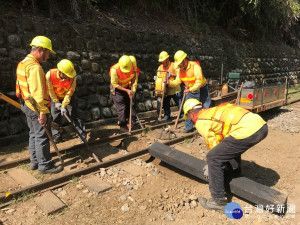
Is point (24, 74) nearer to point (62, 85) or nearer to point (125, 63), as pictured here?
point (62, 85)

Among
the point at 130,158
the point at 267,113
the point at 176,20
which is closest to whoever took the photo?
the point at 130,158

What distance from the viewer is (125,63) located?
6180mm

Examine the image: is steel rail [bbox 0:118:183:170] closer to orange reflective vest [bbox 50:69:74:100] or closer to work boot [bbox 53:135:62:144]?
work boot [bbox 53:135:62:144]

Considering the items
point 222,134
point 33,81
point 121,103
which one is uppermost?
point 33,81

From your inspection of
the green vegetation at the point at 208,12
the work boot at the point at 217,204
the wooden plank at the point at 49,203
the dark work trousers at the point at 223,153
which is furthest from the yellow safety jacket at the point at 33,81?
the green vegetation at the point at 208,12

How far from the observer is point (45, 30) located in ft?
21.5

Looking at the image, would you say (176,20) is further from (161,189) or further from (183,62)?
(161,189)

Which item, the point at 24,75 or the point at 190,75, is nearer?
the point at 24,75

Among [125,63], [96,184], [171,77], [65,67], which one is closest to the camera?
[96,184]

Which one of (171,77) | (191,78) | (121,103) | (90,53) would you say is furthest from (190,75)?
(90,53)

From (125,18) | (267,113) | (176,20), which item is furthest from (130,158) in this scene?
(176,20)

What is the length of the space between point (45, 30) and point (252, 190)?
19.8ft

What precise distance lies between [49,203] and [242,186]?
2.67 meters

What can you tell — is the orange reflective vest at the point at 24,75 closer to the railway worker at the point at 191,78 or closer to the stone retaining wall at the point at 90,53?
the stone retaining wall at the point at 90,53
